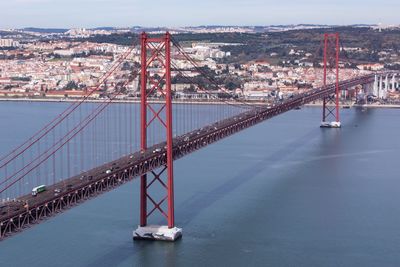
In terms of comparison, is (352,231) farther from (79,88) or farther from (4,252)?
(79,88)

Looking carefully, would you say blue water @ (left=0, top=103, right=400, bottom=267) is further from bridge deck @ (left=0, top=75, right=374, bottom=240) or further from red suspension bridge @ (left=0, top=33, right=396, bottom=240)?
bridge deck @ (left=0, top=75, right=374, bottom=240)

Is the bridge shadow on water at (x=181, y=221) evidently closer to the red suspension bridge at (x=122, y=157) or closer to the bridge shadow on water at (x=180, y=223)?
the bridge shadow on water at (x=180, y=223)

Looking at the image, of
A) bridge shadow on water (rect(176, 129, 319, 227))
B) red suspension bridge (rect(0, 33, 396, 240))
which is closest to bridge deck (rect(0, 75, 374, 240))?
red suspension bridge (rect(0, 33, 396, 240))

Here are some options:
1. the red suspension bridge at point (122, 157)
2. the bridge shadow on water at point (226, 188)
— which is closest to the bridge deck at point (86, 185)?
the red suspension bridge at point (122, 157)

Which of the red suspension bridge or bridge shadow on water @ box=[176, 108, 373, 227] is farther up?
the red suspension bridge

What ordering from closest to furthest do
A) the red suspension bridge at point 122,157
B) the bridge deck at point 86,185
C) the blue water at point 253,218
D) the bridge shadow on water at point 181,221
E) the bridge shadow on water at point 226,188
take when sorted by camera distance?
the bridge deck at point 86,185 → the red suspension bridge at point 122,157 → the bridge shadow on water at point 181,221 → the blue water at point 253,218 → the bridge shadow on water at point 226,188

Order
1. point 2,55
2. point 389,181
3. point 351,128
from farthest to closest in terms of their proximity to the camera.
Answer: point 2,55
point 351,128
point 389,181

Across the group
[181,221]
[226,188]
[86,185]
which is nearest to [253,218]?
[181,221]

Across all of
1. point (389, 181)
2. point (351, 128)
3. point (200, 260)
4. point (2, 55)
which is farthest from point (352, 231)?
point (2, 55)
